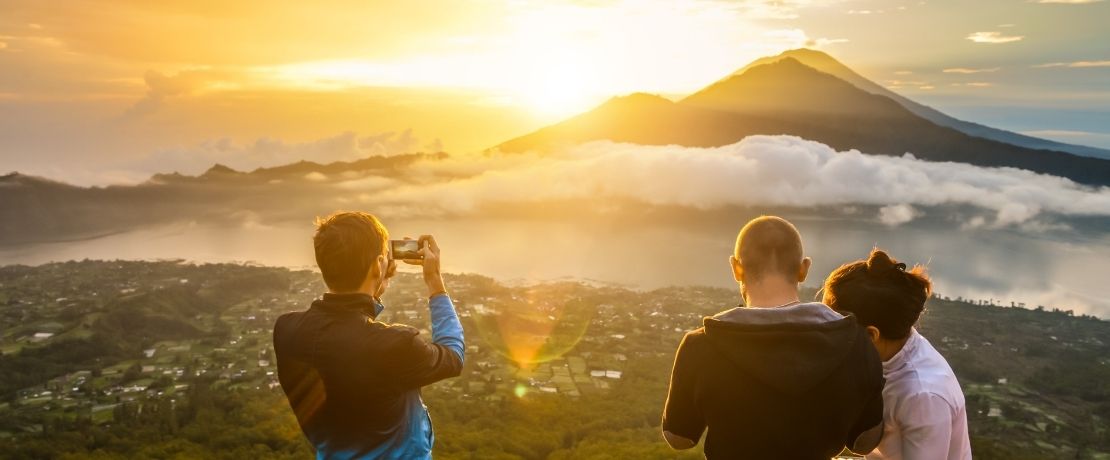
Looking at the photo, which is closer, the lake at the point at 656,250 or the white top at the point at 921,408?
the white top at the point at 921,408

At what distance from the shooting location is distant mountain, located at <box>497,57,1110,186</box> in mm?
110938

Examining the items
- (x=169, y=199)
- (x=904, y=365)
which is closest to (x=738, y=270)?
(x=904, y=365)

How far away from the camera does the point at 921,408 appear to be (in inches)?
88.4

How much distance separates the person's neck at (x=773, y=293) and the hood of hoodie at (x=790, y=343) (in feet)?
0.20

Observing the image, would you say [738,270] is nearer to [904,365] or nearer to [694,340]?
[694,340]

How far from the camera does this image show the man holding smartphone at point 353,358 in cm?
213

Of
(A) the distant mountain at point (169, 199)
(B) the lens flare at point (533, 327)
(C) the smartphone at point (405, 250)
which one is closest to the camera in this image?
(C) the smartphone at point (405, 250)

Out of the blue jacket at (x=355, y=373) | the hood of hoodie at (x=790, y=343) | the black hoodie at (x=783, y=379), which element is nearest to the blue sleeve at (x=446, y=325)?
the blue jacket at (x=355, y=373)

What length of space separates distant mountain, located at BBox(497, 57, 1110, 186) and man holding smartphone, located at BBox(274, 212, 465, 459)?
123 meters

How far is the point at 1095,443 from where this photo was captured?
86.5 ft

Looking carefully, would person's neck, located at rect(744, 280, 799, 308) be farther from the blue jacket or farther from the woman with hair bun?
the blue jacket

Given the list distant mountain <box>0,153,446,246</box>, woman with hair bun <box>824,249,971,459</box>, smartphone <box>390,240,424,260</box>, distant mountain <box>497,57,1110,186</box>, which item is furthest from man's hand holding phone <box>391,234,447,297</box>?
distant mountain <box>497,57,1110,186</box>

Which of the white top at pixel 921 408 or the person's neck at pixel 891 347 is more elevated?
the person's neck at pixel 891 347

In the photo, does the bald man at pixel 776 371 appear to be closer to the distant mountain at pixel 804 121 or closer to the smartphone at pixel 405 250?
the smartphone at pixel 405 250
